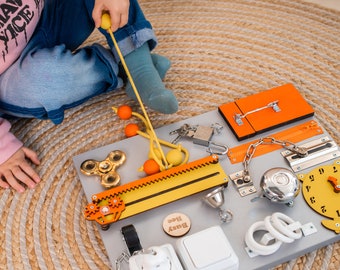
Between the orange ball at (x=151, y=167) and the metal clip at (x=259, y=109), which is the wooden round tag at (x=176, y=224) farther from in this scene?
the metal clip at (x=259, y=109)

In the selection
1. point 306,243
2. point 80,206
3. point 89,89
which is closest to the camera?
point 306,243

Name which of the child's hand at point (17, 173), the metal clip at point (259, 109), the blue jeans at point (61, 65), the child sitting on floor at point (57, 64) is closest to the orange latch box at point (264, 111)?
the metal clip at point (259, 109)

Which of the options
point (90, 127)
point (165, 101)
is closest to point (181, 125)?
point (165, 101)

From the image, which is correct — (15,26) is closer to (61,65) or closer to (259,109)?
(61,65)

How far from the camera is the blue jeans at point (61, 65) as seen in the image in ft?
2.67

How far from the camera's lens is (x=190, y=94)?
0.91 m

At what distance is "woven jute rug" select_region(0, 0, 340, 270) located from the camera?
72cm

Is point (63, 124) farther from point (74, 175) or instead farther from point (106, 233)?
point (106, 233)

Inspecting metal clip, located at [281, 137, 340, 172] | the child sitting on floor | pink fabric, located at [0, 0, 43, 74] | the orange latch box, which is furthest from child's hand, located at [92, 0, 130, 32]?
metal clip, located at [281, 137, 340, 172]

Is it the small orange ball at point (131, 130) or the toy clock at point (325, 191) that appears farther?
the small orange ball at point (131, 130)

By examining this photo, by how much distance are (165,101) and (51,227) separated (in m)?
0.28

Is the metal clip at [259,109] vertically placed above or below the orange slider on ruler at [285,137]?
above

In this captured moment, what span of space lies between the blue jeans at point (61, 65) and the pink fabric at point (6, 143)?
0.05m

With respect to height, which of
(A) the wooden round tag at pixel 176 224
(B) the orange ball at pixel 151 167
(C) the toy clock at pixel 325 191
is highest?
(B) the orange ball at pixel 151 167
